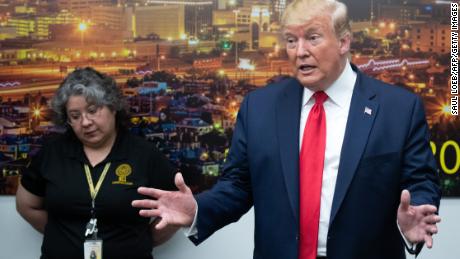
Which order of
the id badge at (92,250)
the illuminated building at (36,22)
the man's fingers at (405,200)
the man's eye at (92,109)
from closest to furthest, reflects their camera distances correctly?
the man's fingers at (405,200) < the id badge at (92,250) < the man's eye at (92,109) < the illuminated building at (36,22)

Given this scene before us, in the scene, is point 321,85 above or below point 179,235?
above

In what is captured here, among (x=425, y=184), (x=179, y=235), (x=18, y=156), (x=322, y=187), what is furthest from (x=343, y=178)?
(x=18, y=156)

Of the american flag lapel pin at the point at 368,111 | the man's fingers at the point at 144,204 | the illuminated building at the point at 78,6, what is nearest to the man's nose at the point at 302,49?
the american flag lapel pin at the point at 368,111

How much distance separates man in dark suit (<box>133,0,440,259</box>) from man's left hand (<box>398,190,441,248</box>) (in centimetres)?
2

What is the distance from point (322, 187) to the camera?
205 cm

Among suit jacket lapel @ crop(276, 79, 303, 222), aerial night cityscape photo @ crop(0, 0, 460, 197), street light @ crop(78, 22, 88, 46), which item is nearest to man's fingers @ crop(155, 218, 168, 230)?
suit jacket lapel @ crop(276, 79, 303, 222)

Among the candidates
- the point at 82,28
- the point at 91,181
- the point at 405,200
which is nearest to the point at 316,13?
the point at 405,200

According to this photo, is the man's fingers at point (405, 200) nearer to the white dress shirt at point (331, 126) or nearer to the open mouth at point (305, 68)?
the white dress shirt at point (331, 126)

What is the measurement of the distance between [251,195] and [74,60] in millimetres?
1507

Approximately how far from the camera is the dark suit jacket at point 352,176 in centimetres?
200

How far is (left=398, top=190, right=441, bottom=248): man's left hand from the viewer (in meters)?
1.87

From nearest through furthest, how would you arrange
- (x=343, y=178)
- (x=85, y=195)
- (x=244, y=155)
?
(x=343, y=178), (x=244, y=155), (x=85, y=195)

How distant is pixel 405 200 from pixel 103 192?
1519 millimetres

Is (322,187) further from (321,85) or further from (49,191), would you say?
(49,191)
